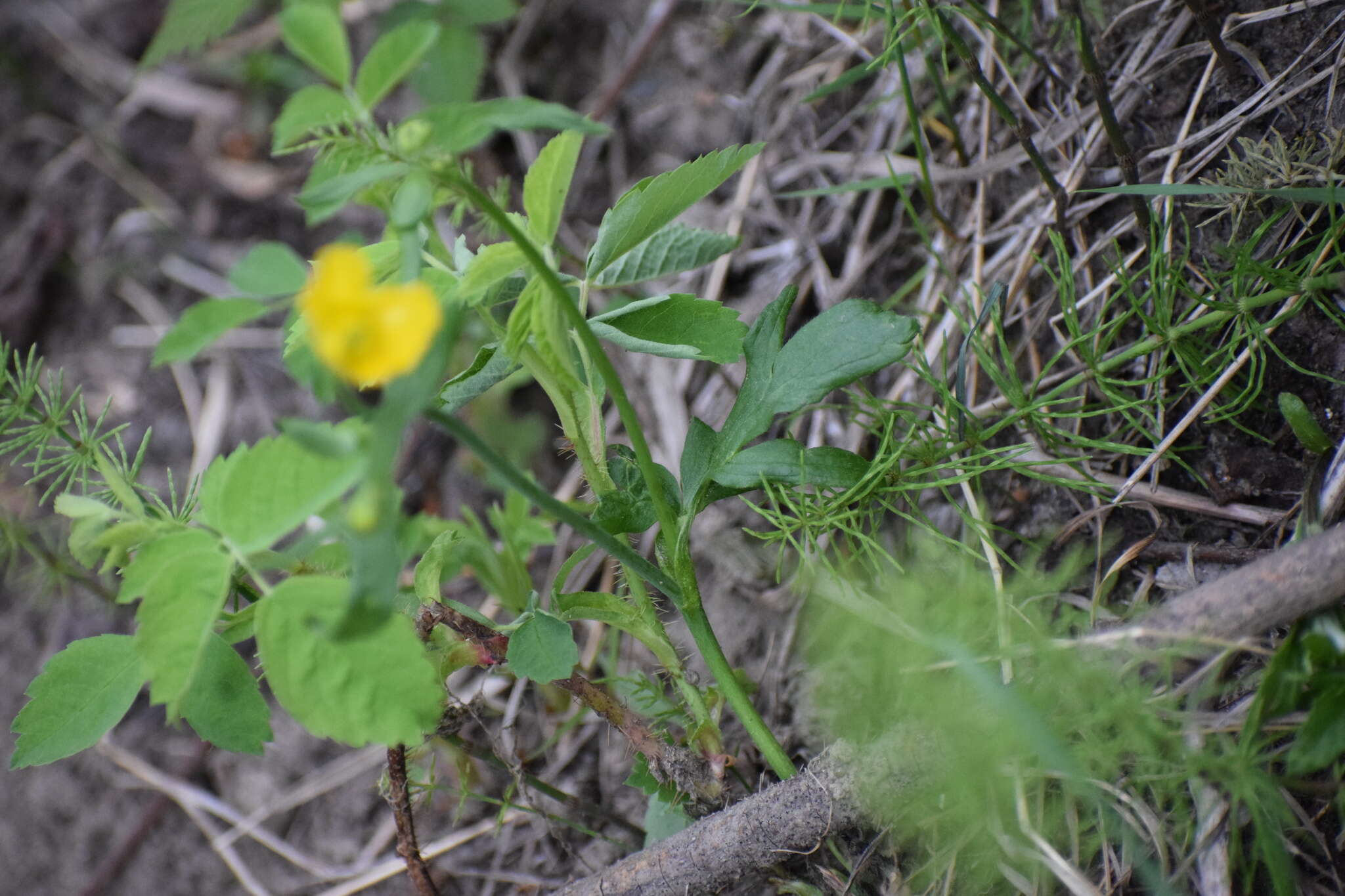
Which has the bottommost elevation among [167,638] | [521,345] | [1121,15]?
[167,638]

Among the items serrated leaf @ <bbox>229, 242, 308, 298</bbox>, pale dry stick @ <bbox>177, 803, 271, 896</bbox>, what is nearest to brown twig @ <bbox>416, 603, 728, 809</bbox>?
serrated leaf @ <bbox>229, 242, 308, 298</bbox>

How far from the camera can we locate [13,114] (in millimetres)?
2988

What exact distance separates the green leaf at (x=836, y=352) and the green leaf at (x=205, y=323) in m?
0.68

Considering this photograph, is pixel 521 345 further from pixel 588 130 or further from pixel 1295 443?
pixel 1295 443

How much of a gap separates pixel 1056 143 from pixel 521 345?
114 centimetres

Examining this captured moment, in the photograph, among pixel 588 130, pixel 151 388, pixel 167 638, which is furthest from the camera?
pixel 151 388

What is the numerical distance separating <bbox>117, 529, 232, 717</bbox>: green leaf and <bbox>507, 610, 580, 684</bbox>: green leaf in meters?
0.36

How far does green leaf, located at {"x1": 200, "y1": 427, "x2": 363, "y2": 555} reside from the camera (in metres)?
0.96

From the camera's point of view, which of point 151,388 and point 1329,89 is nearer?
point 1329,89

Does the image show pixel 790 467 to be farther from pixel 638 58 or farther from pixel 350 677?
pixel 638 58

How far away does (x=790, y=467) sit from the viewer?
3.94 feet

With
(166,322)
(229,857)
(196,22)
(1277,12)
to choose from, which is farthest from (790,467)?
(166,322)

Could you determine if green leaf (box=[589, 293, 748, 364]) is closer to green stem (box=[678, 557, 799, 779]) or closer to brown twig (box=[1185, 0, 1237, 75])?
green stem (box=[678, 557, 799, 779])

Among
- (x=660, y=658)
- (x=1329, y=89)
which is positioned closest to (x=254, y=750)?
(x=660, y=658)
